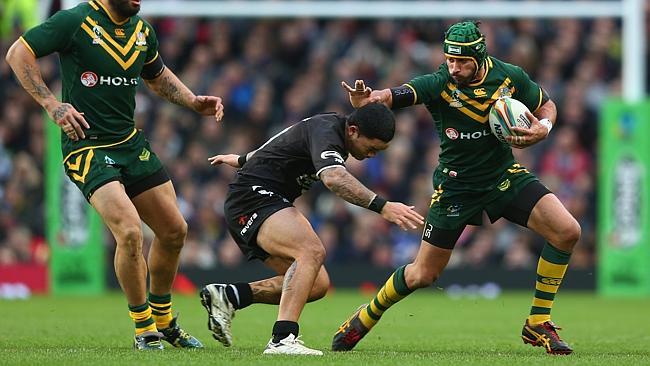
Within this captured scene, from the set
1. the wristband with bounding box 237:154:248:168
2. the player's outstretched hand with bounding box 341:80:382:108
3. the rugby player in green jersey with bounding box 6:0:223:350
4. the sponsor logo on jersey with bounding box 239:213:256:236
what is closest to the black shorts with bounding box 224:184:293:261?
the sponsor logo on jersey with bounding box 239:213:256:236

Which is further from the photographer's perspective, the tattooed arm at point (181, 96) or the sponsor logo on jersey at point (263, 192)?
the tattooed arm at point (181, 96)

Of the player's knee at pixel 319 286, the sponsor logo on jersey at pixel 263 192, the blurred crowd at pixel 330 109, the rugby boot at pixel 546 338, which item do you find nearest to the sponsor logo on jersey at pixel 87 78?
the sponsor logo on jersey at pixel 263 192

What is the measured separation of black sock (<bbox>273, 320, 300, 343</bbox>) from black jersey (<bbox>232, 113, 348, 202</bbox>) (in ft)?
3.55

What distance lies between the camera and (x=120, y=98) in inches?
378

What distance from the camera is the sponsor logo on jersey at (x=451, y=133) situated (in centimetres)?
987

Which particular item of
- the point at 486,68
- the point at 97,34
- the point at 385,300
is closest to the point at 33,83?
the point at 97,34

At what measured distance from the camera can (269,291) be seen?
31.6 ft

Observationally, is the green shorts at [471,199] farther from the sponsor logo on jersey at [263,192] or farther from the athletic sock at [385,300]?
the sponsor logo on jersey at [263,192]

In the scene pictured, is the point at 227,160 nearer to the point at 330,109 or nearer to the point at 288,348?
the point at 288,348

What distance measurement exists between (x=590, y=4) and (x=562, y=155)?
304cm

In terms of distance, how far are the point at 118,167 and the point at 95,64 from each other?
→ 783mm

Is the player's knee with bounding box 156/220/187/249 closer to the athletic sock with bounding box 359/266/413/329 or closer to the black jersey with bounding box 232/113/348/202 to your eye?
the black jersey with bounding box 232/113/348/202

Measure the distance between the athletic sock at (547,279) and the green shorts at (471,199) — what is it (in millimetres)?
501

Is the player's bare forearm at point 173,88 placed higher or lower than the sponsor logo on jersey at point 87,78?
lower
